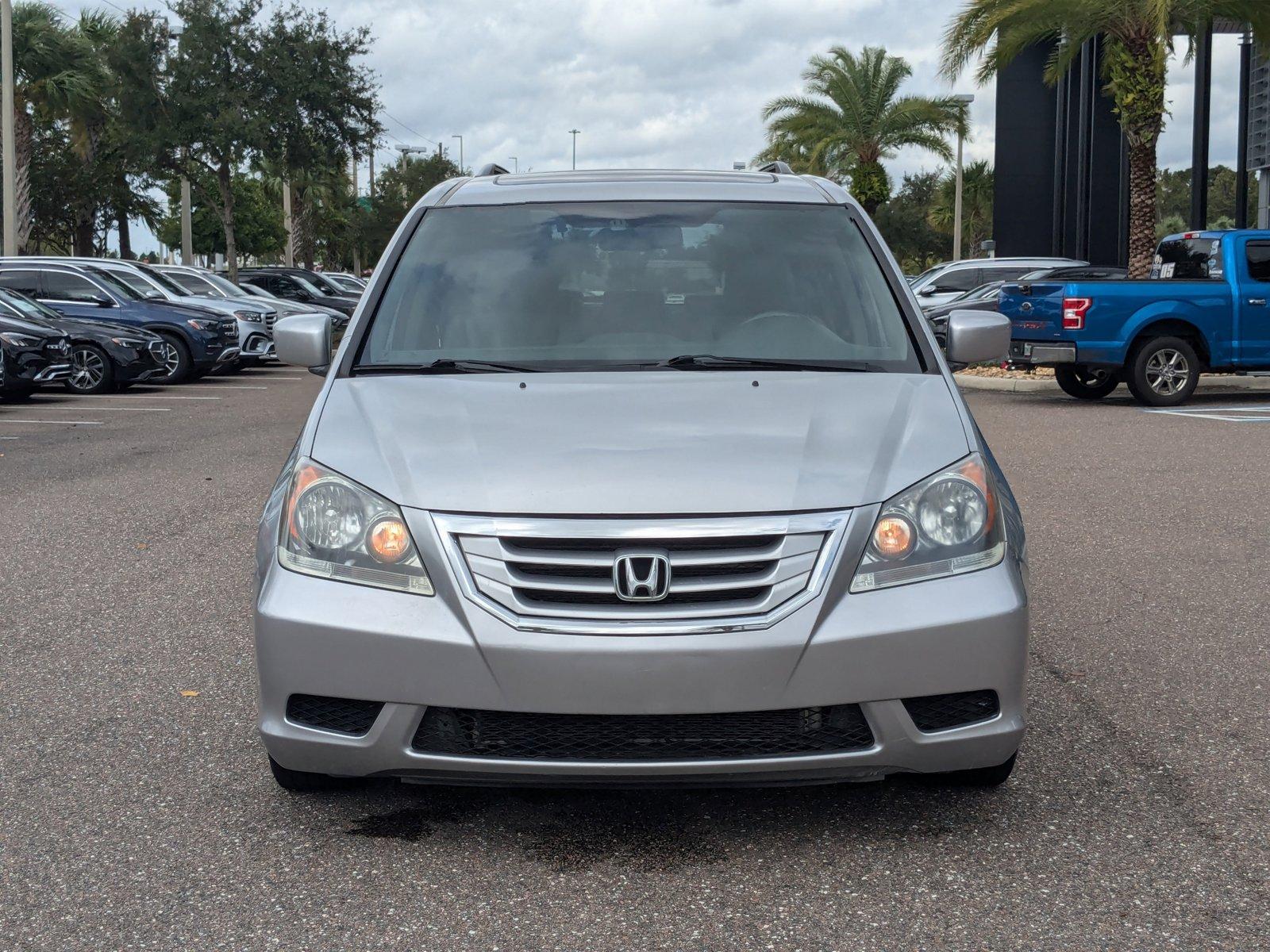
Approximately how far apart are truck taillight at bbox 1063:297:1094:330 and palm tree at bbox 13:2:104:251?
2756cm

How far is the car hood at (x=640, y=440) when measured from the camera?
3361mm

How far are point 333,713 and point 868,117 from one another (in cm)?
4003

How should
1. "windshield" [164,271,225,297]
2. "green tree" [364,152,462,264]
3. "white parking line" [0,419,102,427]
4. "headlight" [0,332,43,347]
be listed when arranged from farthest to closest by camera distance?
"green tree" [364,152,462,264], "windshield" [164,271,225,297], "headlight" [0,332,43,347], "white parking line" [0,419,102,427]

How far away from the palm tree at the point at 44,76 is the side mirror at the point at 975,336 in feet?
113

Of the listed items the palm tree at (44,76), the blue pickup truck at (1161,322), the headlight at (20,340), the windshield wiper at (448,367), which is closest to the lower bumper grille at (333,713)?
the windshield wiper at (448,367)

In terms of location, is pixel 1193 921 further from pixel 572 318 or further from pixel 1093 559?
pixel 1093 559

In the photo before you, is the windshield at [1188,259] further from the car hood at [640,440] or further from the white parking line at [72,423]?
the car hood at [640,440]

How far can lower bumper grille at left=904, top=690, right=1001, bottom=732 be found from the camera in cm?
338

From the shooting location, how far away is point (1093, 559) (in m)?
7.25

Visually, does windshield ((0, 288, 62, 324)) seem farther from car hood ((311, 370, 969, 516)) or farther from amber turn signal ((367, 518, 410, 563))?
amber turn signal ((367, 518, 410, 563))

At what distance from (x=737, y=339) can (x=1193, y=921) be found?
207 cm

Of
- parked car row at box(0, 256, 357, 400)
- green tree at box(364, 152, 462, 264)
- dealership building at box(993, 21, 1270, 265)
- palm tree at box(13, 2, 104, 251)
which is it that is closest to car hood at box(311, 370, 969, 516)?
parked car row at box(0, 256, 357, 400)

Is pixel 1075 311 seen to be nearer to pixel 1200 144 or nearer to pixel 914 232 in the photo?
pixel 1200 144

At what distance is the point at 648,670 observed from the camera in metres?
3.21
